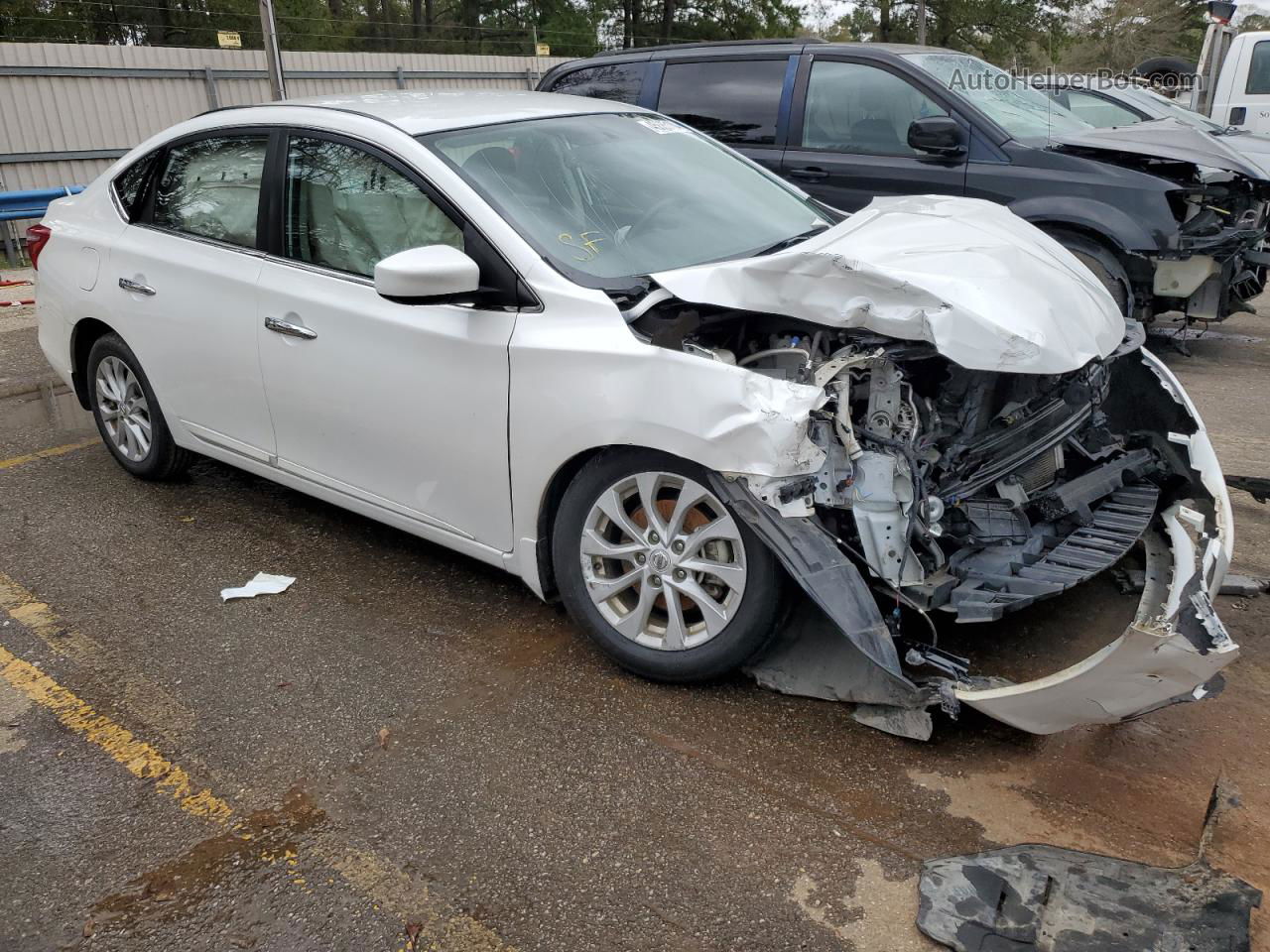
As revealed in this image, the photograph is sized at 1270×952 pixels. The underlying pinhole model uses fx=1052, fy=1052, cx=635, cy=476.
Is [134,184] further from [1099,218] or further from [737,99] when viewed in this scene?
[1099,218]

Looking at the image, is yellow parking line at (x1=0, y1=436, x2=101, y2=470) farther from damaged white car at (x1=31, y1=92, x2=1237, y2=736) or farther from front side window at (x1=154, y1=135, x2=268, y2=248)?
damaged white car at (x1=31, y1=92, x2=1237, y2=736)

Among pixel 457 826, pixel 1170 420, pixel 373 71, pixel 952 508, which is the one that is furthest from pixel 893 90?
pixel 373 71

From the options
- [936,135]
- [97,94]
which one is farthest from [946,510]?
[97,94]

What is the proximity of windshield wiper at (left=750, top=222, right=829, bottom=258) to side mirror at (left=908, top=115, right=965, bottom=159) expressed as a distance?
2.73m

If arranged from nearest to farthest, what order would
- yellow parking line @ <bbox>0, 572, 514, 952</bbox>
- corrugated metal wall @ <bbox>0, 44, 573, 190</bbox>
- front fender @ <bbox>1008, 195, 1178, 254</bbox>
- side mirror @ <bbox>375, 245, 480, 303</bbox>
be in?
yellow parking line @ <bbox>0, 572, 514, 952</bbox> < side mirror @ <bbox>375, 245, 480, 303</bbox> < front fender @ <bbox>1008, 195, 1178, 254</bbox> < corrugated metal wall @ <bbox>0, 44, 573, 190</bbox>

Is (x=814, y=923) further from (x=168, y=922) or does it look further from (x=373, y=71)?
(x=373, y=71)

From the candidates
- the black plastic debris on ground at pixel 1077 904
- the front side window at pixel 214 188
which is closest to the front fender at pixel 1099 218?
the front side window at pixel 214 188

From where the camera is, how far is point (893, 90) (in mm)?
6746

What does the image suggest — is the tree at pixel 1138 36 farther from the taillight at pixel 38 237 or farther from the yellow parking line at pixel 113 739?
the yellow parking line at pixel 113 739

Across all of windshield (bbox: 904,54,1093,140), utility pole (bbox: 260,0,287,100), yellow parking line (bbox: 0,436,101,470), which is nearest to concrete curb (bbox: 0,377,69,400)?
yellow parking line (bbox: 0,436,101,470)

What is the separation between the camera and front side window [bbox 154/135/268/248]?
4.14 meters

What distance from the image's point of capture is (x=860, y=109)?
6855 millimetres

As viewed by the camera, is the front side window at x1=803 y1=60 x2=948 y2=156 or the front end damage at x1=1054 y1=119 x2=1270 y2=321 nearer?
the front end damage at x1=1054 y1=119 x2=1270 y2=321

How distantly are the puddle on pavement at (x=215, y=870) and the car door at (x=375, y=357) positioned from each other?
1110mm
